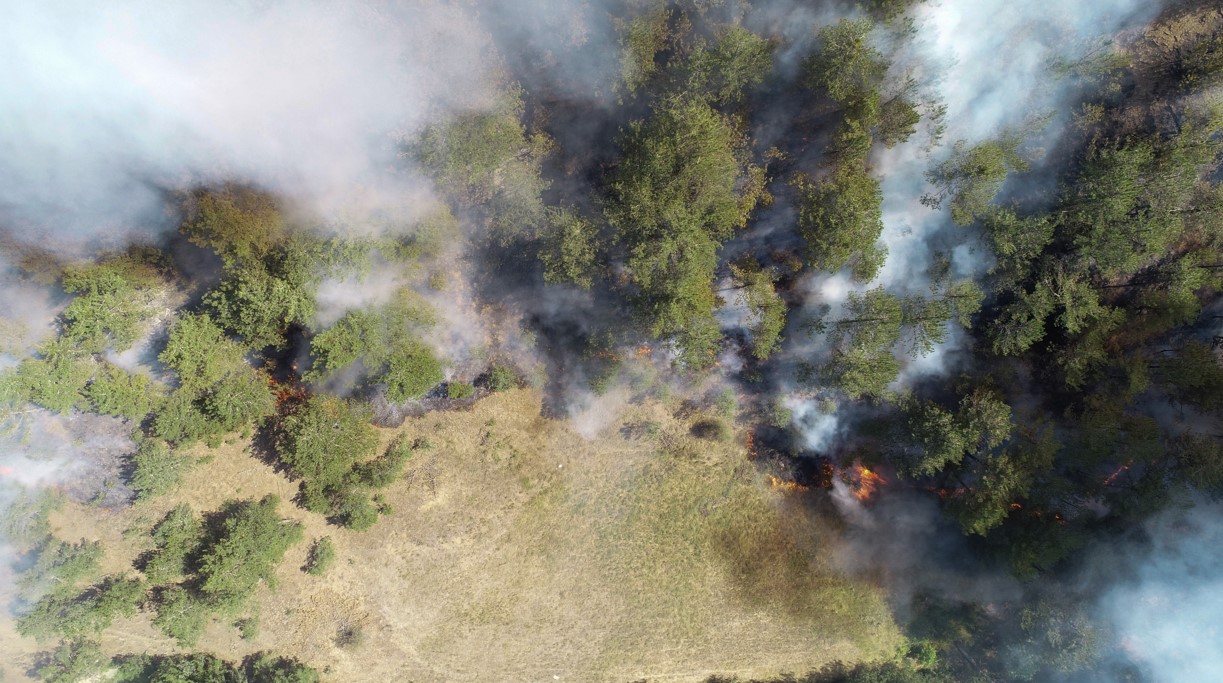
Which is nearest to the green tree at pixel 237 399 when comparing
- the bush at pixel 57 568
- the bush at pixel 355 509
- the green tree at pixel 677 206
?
the bush at pixel 355 509

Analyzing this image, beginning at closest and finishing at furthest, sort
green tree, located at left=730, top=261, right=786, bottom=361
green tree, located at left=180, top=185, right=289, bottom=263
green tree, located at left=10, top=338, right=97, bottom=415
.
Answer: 1. green tree, located at left=180, top=185, right=289, bottom=263
2. green tree, located at left=10, top=338, right=97, bottom=415
3. green tree, located at left=730, top=261, right=786, bottom=361

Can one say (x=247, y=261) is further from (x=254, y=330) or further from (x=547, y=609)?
(x=547, y=609)

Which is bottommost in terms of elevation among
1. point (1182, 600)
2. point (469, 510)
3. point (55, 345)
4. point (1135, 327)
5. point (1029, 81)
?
point (1182, 600)

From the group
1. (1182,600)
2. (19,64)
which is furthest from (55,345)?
(1182,600)

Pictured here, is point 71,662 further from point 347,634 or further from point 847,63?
point 847,63

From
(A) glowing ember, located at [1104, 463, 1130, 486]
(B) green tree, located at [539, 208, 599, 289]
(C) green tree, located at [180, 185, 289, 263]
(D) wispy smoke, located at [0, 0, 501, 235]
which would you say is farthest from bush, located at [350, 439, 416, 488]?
(A) glowing ember, located at [1104, 463, 1130, 486]

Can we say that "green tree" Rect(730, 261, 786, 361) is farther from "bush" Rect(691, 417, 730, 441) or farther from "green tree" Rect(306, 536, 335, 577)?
"green tree" Rect(306, 536, 335, 577)

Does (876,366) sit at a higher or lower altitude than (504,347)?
lower
